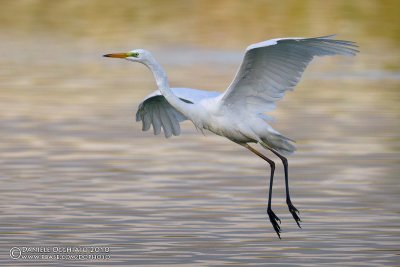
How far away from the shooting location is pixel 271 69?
13.6m

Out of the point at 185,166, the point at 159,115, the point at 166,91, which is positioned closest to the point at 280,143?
the point at 166,91

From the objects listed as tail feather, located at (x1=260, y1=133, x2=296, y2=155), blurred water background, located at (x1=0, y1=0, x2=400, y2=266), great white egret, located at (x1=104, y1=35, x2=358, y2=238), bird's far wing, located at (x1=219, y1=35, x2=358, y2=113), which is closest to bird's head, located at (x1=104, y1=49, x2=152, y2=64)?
great white egret, located at (x1=104, y1=35, x2=358, y2=238)

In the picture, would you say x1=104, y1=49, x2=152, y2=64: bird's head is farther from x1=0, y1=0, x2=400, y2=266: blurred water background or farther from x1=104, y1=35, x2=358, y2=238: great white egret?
x1=0, y1=0, x2=400, y2=266: blurred water background

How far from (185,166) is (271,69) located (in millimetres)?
5404

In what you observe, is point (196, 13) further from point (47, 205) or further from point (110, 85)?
point (47, 205)

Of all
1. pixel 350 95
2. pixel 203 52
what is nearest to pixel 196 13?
pixel 203 52

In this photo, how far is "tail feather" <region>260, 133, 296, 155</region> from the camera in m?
13.9

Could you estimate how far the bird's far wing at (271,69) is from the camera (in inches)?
514

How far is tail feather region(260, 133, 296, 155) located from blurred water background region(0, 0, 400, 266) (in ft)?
2.80

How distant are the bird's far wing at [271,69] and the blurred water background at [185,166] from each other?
52.1 inches

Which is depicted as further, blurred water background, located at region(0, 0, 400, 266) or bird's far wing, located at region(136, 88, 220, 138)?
bird's far wing, located at region(136, 88, 220, 138)

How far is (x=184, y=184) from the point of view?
17375mm

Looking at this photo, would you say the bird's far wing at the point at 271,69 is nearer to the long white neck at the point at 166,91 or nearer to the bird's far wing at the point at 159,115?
the long white neck at the point at 166,91

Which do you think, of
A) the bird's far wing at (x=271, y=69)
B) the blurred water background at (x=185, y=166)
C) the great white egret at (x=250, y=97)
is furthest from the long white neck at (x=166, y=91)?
the blurred water background at (x=185, y=166)
